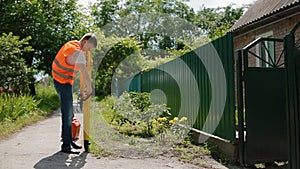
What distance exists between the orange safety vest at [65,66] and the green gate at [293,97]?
2.80 metres

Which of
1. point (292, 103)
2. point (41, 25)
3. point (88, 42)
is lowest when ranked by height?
point (292, 103)

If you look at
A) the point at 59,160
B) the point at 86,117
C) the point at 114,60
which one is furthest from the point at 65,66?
the point at 114,60

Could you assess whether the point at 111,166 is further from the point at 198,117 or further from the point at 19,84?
the point at 19,84

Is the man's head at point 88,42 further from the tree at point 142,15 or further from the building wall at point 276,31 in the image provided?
the tree at point 142,15

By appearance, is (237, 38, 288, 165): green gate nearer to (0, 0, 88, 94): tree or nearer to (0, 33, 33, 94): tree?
(0, 33, 33, 94): tree

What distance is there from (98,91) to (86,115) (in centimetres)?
1816

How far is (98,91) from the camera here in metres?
22.6

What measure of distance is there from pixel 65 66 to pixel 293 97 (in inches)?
118

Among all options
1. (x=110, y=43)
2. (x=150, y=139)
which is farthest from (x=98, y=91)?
(x=150, y=139)

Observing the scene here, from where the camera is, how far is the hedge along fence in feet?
13.6

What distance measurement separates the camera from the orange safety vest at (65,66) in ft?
13.4

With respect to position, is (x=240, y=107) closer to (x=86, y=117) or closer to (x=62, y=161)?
(x=86, y=117)

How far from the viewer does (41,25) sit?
14469 millimetres

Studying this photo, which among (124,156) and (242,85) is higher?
(242,85)
